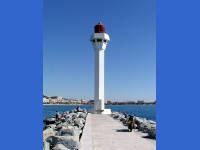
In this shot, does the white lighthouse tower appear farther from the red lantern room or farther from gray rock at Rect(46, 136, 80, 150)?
gray rock at Rect(46, 136, 80, 150)

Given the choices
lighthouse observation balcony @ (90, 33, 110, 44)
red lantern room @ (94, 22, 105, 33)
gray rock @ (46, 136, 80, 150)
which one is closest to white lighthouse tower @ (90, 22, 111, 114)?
lighthouse observation balcony @ (90, 33, 110, 44)

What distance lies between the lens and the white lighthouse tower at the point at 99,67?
21.3 m

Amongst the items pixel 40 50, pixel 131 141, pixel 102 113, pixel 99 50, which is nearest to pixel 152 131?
pixel 131 141

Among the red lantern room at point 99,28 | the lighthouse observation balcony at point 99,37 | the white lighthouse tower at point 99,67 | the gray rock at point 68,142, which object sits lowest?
the gray rock at point 68,142

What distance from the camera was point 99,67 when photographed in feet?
71.7

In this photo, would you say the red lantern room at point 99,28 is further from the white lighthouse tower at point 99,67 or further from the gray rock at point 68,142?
the gray rock at point 68,142

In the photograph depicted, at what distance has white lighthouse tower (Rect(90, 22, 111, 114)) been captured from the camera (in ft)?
70.0

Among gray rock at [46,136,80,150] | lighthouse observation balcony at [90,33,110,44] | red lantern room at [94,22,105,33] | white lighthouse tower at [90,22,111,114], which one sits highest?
red lantern room at [94,22,105,33]

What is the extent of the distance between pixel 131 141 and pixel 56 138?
9.29 feet

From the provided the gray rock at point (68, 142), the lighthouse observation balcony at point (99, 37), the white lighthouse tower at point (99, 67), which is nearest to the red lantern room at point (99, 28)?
the white lighthouse tower at point (99, 67)

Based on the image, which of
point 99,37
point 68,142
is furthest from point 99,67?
point 68,142

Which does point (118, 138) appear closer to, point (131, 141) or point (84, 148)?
point (131, 141)

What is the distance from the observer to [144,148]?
6.65 m

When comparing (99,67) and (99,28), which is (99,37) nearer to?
(99,28)
